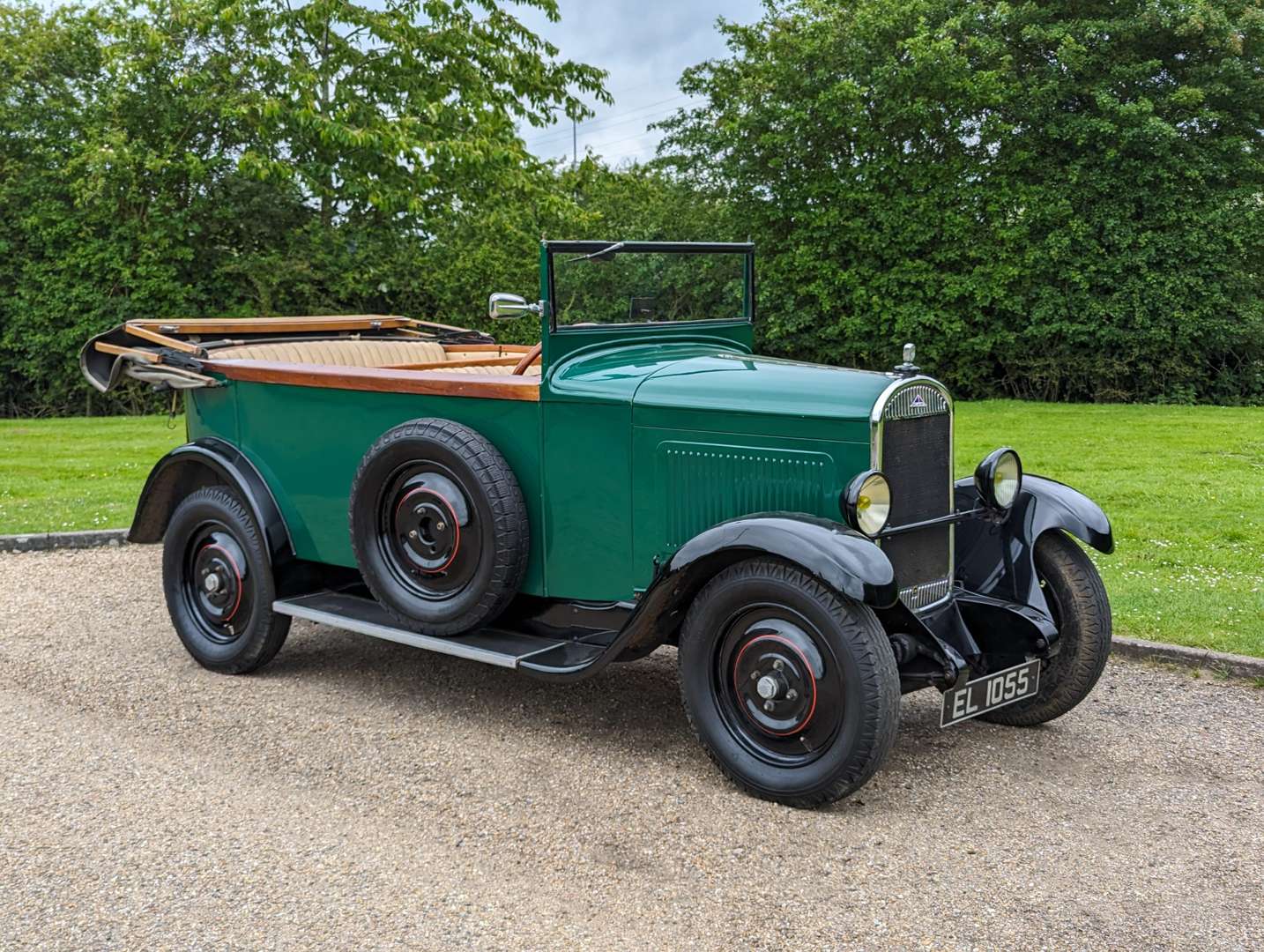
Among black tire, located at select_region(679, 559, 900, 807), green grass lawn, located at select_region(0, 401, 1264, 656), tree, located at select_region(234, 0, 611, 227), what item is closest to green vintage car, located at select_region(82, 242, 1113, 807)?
black tire, located at select_region(679, 559, 900, 807)

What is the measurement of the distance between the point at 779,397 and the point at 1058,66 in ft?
47.5

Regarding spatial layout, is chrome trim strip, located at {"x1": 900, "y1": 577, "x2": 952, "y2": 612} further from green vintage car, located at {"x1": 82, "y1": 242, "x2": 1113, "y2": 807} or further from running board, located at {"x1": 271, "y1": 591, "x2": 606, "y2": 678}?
running board, located at {"x1": 271, "y1": 591, "x2": 606, "y2": 678}

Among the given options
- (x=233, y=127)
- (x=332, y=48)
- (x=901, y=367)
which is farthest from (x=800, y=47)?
(x=901, y=367)

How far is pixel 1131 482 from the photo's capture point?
366 inches

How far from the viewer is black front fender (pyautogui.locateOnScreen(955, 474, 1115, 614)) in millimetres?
4348

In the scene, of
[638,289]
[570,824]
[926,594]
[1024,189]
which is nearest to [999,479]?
[926,594]

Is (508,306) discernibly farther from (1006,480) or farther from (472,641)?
(1006,480)

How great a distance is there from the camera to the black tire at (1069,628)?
430cm

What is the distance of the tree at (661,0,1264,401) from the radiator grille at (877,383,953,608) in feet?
42.5

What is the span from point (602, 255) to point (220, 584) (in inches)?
93.4

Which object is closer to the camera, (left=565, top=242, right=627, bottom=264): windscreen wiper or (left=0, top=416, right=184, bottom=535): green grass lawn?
(left=565, top=242, right=627, bottom=264): windscreen wiper

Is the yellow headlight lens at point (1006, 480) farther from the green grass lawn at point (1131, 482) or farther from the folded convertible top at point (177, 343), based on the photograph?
the folded convertible top at point (177, 343)

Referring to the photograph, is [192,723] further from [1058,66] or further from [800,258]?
[1058,66]

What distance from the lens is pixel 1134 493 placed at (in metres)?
8.82
